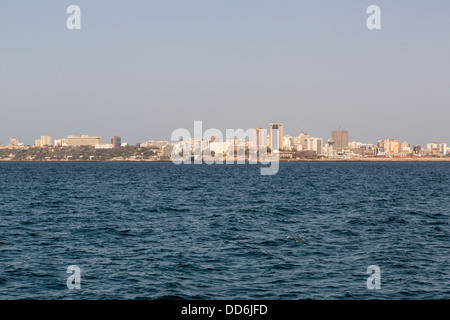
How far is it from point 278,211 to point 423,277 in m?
23.3

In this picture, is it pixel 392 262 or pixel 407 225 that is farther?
pixel 407 225

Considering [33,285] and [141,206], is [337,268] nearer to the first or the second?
[33,285]

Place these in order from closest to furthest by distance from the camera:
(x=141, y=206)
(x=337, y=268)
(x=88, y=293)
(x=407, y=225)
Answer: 1. (x=88, y=293)
2. (x=337, y=268)
3. (x=407, y=225)
4. (x=141, y=206)

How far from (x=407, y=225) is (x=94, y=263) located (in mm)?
21426

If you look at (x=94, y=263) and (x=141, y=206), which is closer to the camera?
(x=94, y=263)

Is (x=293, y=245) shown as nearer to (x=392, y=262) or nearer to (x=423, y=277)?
(x=392, y=262)

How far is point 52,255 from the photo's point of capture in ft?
73.9
